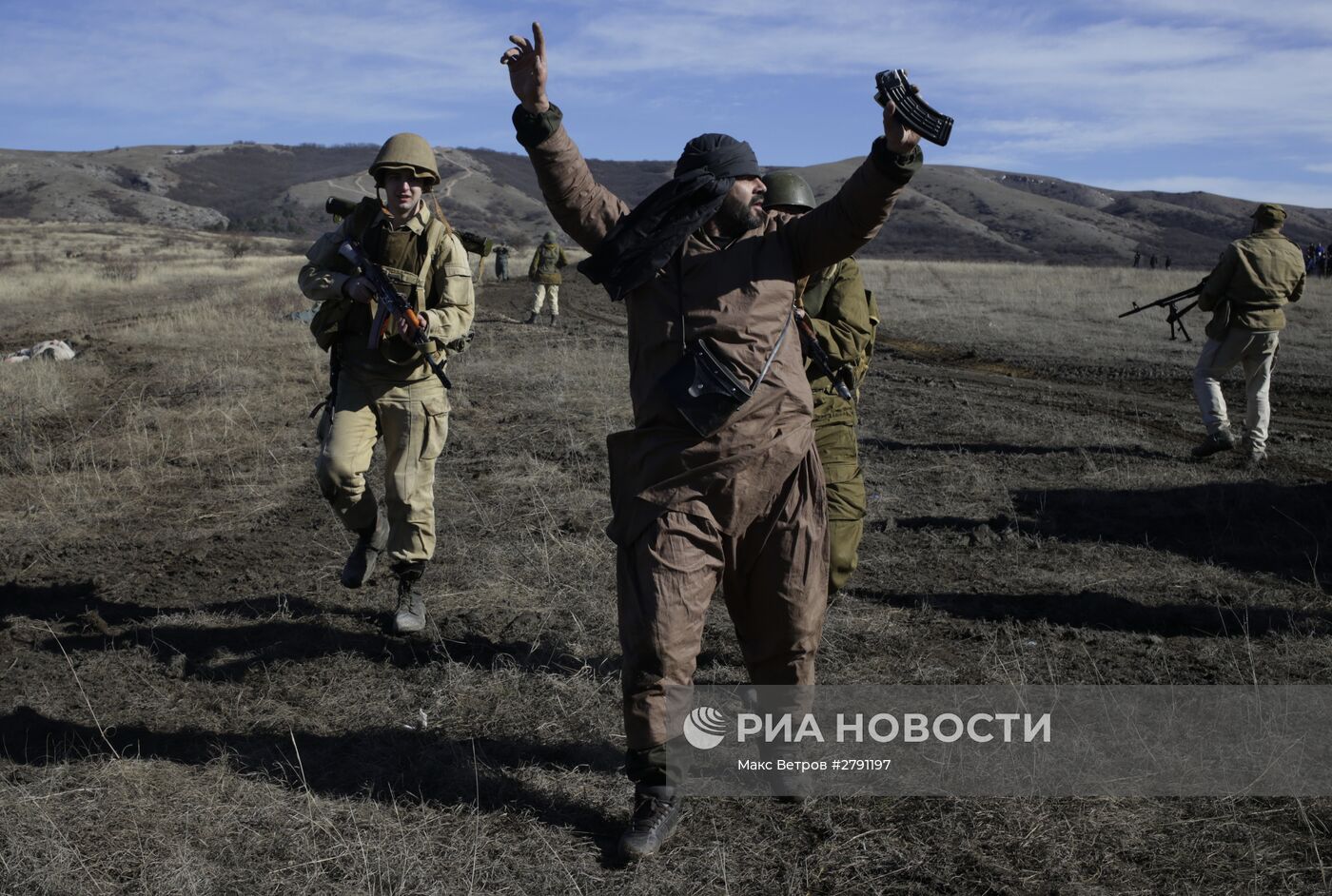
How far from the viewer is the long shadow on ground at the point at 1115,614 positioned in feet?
17.0

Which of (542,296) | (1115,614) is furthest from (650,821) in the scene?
(542,296)

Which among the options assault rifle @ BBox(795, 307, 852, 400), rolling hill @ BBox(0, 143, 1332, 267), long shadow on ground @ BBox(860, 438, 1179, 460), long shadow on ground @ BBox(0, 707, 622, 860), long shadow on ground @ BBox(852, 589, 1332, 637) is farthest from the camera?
rolling hill @ BBox(0, 143, 1332, 267)

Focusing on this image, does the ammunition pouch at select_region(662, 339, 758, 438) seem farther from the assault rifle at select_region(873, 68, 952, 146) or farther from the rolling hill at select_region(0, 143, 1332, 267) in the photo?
the rolling hill at select_region(0, 143, 1332, 267)

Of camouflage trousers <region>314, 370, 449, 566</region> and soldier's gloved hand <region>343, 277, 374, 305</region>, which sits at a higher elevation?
soldier's gloved hand <region>343, 277, 374, 305</region>

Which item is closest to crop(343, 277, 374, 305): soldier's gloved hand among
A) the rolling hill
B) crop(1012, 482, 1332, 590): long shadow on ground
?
crop(1012, 482, 1332, 590): long shadow on ground

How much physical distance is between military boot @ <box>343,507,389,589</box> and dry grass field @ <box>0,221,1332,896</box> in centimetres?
16

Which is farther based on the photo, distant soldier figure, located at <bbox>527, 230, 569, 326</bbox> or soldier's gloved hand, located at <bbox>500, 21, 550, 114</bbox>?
distant soldier figure, located at <bbox>527, 230, 569, 326</bbox>

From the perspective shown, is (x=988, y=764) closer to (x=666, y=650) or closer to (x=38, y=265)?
(x=666, y=650)

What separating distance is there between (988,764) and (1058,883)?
70 centimetres

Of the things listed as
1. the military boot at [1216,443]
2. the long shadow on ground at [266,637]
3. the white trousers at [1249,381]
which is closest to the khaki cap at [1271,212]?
the white trousers at [1249,381]

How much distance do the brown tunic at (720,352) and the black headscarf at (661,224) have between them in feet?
0.30

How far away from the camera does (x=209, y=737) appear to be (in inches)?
162

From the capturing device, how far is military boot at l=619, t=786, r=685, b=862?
3.22m

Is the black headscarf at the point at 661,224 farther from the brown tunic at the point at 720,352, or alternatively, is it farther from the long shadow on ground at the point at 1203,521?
the long shadow on ground at the point at 1203,521
